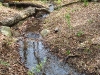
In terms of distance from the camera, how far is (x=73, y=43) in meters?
11.6

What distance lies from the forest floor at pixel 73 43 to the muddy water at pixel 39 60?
34 cm

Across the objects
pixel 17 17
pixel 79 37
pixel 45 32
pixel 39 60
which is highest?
pixel 17 17

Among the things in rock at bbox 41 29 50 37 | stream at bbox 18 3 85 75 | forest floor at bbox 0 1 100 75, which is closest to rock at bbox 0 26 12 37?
forest floor at bbox 0 1 100 75

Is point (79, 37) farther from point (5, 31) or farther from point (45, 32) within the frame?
point (5, 31)

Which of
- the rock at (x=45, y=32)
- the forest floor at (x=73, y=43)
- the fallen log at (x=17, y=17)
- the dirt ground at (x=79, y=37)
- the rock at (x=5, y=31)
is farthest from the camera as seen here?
the fallen log at (x=17, y=17)

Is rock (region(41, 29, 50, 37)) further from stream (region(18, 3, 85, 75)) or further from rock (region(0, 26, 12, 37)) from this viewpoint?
rock (region(0, 26, 12, 37))

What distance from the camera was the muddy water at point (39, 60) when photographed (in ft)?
32.2

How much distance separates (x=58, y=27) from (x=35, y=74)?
5.35m

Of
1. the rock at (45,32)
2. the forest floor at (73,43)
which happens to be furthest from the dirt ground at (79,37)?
the rock at (45,32)

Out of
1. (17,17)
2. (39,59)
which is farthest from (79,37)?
(17,17)

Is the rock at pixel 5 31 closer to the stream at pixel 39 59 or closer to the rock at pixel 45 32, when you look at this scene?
the stream at pixel 39 59

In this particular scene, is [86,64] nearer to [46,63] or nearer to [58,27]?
[46,63]

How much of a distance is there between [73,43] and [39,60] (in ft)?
6.99

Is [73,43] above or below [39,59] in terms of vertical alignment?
above
